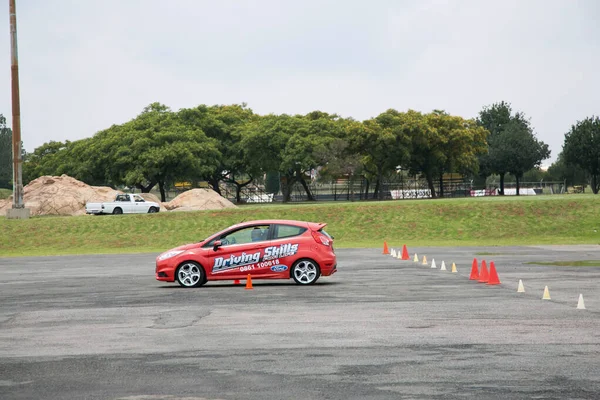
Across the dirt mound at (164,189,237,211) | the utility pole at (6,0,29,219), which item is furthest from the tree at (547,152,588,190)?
the utility pole at (6,0,29,219)

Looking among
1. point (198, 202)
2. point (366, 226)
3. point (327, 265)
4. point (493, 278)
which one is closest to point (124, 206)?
point (198, 202)

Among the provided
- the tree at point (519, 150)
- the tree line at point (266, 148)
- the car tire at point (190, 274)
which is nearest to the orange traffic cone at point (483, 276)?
the car tire at point (190, 274)

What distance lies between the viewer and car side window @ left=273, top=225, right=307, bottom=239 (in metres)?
22.0

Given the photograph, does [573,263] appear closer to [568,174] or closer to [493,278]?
[493,278]

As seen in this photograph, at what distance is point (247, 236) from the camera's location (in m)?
22.2

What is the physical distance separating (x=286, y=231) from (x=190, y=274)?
2500 millimetres

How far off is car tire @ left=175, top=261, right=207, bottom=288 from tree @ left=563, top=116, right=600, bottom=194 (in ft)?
291

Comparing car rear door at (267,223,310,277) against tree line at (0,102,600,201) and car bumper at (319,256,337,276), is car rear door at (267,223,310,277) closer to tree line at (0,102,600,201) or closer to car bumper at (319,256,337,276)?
car bumper at (319,256,337,276)

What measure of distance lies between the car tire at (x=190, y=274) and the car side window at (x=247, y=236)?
2.81 ft

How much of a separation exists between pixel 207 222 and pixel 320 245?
33570 mm

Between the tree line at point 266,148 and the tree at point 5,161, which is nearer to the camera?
the tree line at point 266,148

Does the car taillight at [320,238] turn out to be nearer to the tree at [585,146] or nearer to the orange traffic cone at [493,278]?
the orange traffic cone at [493,278]

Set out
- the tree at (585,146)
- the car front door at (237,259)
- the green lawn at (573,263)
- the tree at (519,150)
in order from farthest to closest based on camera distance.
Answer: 1. the tree at (519,150)
2. the tree at (585,146)
3. the green lawn at (573,263)
4. the car front door at (237,259)

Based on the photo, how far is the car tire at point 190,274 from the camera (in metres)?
21.8
